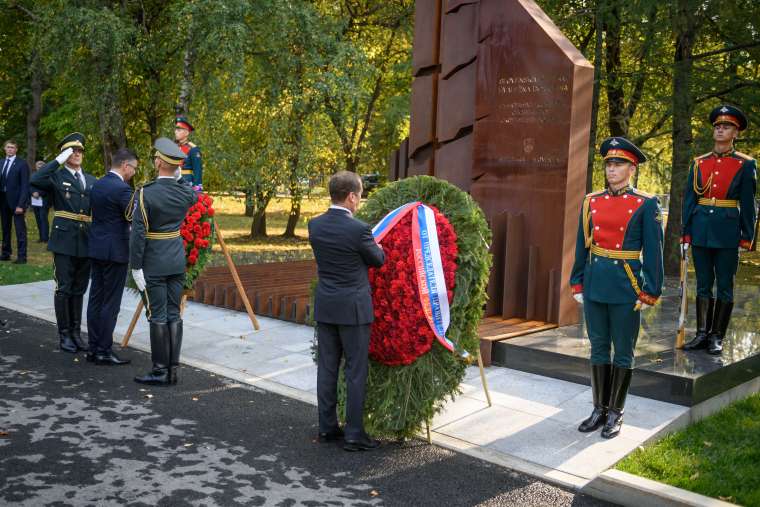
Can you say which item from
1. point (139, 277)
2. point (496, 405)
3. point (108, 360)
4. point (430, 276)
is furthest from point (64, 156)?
point (496, 405)

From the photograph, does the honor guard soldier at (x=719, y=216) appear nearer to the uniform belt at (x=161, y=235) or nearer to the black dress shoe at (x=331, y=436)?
the black dress shoe at (x=331, y=436)

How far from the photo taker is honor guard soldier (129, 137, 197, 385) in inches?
270

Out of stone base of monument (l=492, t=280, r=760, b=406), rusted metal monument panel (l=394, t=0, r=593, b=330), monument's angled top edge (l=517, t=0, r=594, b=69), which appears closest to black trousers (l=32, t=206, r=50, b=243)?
rusted metal monument panel (l=394, t=0, r=593, b=330)

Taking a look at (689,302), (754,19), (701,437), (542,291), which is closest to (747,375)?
(701,437)

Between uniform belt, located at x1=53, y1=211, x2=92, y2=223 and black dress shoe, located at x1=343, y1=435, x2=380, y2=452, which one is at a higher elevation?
uniform belt, located at x1=53, y1=211, x2=92, y2=223

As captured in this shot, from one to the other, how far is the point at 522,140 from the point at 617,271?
11.9ft

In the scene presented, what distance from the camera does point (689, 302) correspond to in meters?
10.5

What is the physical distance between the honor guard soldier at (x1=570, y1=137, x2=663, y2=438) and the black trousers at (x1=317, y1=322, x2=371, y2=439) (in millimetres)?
1724

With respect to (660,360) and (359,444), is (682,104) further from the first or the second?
(359,444)

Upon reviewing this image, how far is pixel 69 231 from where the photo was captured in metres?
8.05

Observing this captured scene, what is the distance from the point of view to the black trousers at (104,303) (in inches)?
303

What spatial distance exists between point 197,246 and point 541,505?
189 inches

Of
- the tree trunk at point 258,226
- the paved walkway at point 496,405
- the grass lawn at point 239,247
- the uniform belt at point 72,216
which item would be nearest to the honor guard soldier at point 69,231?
the uniform belt at point 72,216

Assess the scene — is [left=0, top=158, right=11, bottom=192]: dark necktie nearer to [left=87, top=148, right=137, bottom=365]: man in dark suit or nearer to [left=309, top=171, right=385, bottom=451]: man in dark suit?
[left=87, top=148, right=137, bottom=365]: man in dark suit
